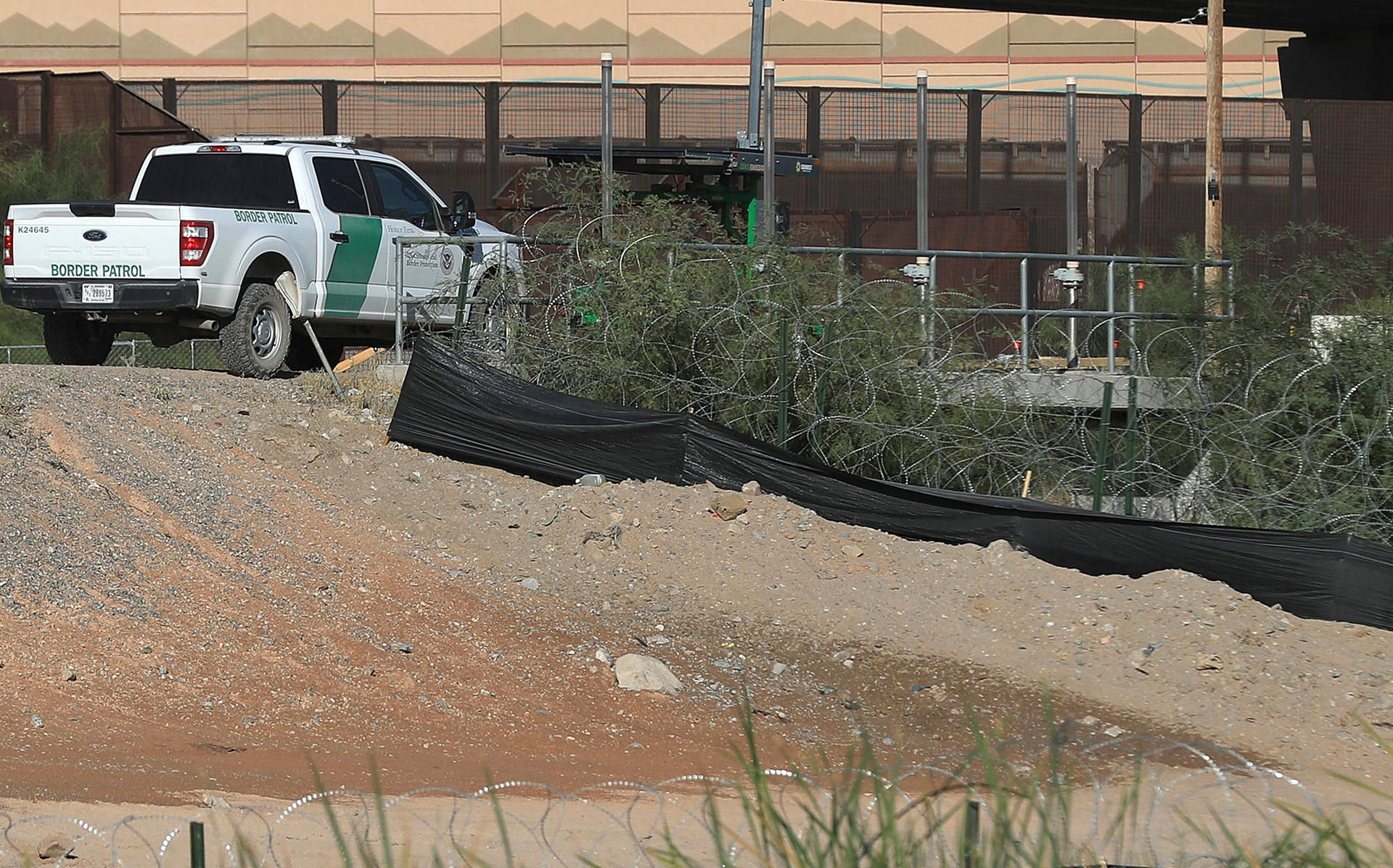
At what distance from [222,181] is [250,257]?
1.34m

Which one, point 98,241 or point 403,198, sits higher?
point 403,198

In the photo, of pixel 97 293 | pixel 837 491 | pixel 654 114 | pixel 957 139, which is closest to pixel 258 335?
pixel 97 293

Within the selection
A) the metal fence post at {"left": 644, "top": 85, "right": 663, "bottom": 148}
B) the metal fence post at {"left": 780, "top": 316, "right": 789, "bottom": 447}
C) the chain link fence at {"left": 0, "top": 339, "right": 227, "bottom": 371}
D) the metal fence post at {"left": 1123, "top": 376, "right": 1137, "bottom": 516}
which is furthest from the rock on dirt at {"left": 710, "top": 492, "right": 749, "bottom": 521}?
the metal fence post at {"left": 644, "top": 85, "right": 663, "bottom": 148}

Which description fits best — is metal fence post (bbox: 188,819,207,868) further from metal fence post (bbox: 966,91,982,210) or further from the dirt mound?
metal fence post (bbox: 966,91,982,210)

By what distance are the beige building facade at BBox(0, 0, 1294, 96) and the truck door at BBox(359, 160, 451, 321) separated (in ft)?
78.7

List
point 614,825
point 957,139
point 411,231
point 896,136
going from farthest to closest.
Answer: point 896,136
point 957,139
point 411,231
point 614,825

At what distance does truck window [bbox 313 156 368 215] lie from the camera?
14398 millimetres

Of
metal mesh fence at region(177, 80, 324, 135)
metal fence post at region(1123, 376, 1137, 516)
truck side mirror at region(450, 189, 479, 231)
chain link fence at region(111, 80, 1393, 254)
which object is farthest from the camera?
metal mesh fence at region(177, 80, 324, 135)

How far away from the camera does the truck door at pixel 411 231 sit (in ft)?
48.6

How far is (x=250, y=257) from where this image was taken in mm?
13445

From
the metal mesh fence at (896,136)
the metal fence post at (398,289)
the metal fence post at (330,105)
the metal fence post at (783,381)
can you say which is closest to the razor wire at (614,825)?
the metal fence post at (783,381)

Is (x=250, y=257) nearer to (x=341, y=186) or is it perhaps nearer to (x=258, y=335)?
(x=258, y=335)

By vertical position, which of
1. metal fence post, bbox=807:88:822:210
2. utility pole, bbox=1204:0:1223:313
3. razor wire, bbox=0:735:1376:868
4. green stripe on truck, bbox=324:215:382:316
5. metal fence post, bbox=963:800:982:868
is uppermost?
metal fence post, bbox=807:88:822:210

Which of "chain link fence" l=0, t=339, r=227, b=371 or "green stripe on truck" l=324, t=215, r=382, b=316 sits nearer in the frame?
"green stripe on truck" l=324, t=215, r=382, b=316
